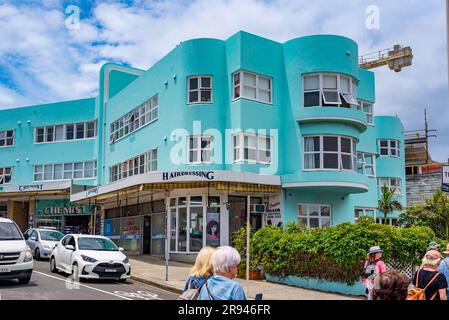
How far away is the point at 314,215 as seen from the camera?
24703 millimetres

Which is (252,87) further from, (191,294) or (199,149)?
(191,294)

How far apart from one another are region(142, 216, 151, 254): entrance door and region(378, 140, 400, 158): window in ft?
56.5

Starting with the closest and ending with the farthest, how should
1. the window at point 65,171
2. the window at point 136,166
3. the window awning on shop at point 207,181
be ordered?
the window awning on shop at point 207,181 < the window at point 136,166 < the window at point 65,171

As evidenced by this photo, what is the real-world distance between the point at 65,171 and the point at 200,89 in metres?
17.5

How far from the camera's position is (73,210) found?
121 ft

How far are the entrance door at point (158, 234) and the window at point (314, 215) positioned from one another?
693 centimetres

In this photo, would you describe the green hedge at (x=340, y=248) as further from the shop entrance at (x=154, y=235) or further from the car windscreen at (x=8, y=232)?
the shop entrance at (x=154, y=235)

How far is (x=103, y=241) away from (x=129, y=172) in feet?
43.8

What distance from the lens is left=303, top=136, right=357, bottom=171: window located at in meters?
23.7

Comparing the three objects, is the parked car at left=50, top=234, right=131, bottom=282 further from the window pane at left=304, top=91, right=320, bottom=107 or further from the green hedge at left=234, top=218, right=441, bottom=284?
the window pane at left=304, top=91, right=320, bottom=107

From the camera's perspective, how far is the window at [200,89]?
24.8 metres

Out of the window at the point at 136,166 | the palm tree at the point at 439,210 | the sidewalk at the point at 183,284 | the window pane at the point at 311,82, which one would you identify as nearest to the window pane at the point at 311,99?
the window pane at the point at 311,82
